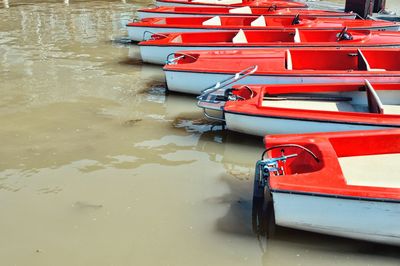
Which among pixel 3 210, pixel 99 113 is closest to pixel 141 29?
pixel 99 113

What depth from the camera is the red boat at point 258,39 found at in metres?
8.44

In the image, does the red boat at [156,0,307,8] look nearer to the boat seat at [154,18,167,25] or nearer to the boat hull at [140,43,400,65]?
the boat seat at [154,18,167,25]

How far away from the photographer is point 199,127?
252 inches

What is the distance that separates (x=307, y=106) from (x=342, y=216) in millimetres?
2560

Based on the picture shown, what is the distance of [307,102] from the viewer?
20.4 ft

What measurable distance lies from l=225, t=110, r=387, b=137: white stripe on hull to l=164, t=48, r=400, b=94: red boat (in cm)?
130

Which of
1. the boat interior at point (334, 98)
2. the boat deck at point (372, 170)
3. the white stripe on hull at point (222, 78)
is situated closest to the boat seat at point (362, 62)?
the white stripe on hull at point (222, 78)

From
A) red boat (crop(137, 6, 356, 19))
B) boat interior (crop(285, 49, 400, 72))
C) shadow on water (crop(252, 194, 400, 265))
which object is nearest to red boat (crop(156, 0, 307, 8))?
red boat (crop(137, 6, 356, 19))

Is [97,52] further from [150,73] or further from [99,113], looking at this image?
[99,113]

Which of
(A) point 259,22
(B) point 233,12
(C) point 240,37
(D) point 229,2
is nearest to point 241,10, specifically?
(B) point 233,12

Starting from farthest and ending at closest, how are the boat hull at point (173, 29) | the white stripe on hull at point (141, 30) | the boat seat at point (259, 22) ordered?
the boat seat at point (259, 22) → the white stripe on hull at point (141, 30) → the boat hull at point (173, 29)

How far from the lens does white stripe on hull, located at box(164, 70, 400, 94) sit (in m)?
6.48

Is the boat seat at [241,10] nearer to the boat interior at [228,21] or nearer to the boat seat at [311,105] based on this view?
the boat interior at [228,21]

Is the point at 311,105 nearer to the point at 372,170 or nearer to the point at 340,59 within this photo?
the point at 340,59
